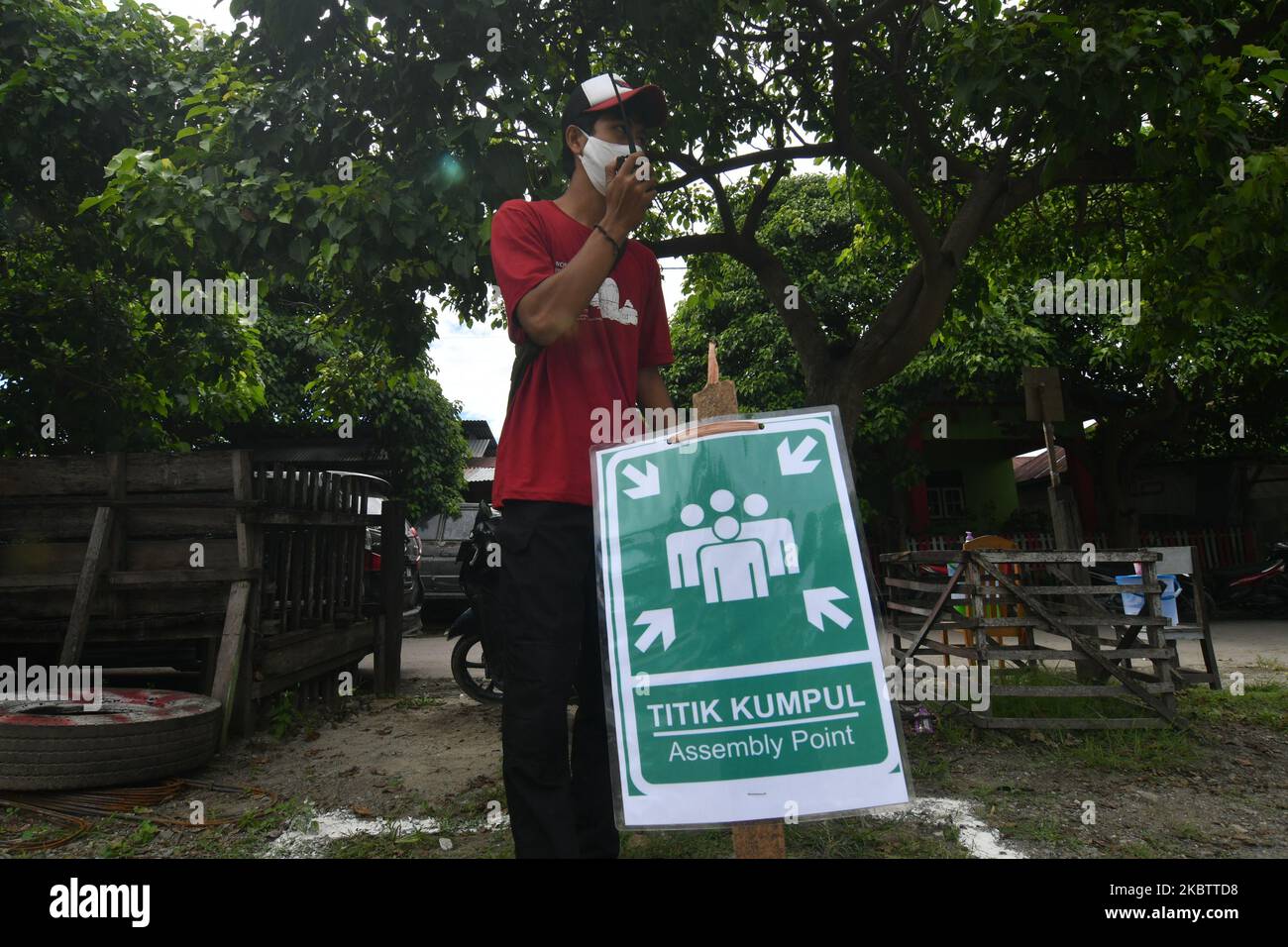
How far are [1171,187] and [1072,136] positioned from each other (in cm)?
136

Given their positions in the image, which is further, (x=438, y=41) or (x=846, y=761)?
(x=438, y=41)

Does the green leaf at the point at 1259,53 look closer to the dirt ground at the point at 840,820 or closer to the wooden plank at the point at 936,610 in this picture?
the wooden plank at the point at 936,610

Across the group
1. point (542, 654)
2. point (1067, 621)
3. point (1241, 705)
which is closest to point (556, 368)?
point (542, 654)

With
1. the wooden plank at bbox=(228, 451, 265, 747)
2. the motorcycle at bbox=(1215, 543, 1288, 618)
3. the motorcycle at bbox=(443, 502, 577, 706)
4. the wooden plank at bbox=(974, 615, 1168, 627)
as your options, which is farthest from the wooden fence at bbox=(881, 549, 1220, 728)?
the motorcycle at bbox=(1215, 543, 1288, 618)

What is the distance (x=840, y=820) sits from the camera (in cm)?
358

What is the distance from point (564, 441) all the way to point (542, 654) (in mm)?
537

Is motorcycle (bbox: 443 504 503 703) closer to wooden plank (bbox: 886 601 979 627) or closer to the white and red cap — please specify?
wooden plank (bbox: 886 601 979 627)

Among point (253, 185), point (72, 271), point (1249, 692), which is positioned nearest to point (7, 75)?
point (72, 271)

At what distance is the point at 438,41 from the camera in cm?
423

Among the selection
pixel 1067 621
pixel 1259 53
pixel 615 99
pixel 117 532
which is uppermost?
pixel 1259 53

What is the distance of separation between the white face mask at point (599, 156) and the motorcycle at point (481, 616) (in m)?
4.17

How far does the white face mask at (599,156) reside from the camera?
7.32 ft

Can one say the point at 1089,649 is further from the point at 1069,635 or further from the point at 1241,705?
the point at 1241,705
